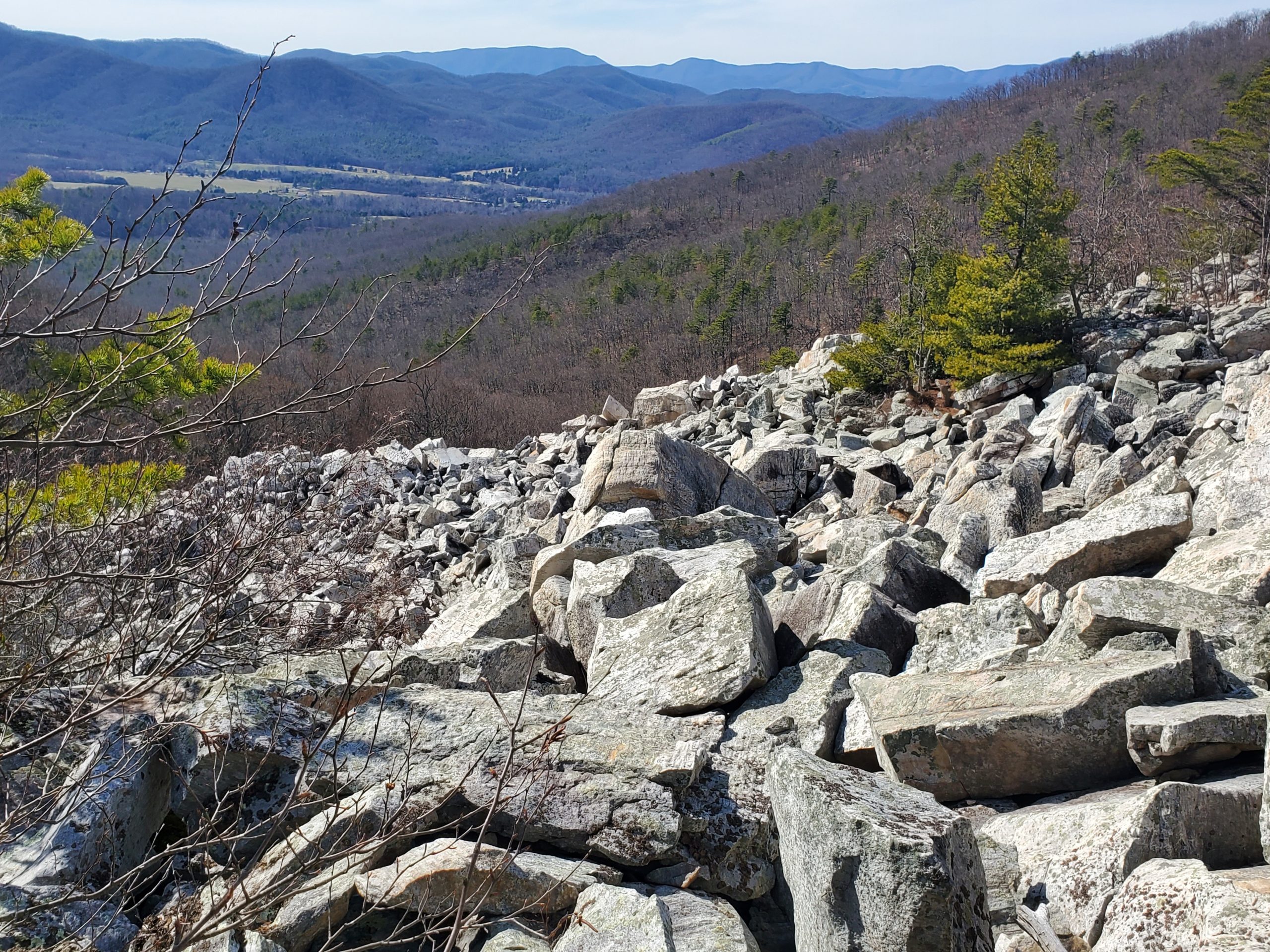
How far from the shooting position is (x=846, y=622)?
533cm

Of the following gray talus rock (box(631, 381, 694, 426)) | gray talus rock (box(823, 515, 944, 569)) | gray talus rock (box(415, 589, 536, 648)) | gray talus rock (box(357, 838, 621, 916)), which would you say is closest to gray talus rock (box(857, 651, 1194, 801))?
gray talus rock (box(357, 838, 621, 916))

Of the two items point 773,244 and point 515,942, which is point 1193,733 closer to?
point 515,942

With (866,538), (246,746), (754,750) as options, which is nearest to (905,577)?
(866,538)

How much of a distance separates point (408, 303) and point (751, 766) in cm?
7032

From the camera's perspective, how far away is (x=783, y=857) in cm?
329

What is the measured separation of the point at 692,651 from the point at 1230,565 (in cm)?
279

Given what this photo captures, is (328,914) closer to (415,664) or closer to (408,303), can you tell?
(415,664)

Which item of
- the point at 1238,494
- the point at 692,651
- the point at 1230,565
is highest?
the point at 1238,494

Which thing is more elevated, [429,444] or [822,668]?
[822,668]

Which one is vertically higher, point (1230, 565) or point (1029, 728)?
point (1230, 565)

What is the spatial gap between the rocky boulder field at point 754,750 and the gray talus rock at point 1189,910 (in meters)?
0.01

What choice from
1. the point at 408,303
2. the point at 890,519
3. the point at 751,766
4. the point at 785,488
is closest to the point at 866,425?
the point at 785,488

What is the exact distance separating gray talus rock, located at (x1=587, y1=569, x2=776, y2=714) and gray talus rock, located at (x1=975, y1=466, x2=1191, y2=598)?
1.59m

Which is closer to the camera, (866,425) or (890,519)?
(890,519)
